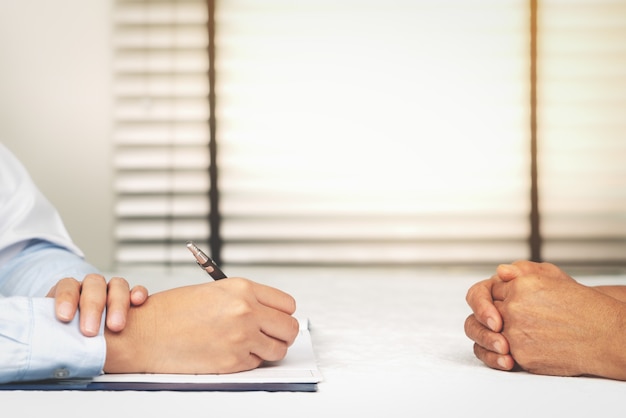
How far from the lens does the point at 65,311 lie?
80cm

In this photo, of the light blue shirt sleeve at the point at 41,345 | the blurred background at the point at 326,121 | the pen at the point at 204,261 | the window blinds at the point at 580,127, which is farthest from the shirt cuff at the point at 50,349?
the window blinds at the point at 580,127

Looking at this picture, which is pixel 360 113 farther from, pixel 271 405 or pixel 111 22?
pixel 271 405

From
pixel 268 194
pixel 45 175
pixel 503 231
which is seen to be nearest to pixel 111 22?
pixel 45 175

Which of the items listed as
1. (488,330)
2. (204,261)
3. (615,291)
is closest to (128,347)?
(204,261)

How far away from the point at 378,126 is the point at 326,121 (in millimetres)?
247

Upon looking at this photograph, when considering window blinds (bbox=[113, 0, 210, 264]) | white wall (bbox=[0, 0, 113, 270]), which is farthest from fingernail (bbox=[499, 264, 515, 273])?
white wall (bbox=[0, 0, 113, 270])

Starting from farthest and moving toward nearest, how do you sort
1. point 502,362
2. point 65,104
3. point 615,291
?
point 65,104 < point 615,291 < point 502,362

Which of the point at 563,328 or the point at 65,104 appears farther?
the point at 65,104

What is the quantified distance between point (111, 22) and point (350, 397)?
3.13 meters

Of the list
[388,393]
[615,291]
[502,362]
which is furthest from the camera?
[615,291]

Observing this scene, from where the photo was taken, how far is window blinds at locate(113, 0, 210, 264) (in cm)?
354

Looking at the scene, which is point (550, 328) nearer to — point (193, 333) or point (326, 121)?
point (193, 333)

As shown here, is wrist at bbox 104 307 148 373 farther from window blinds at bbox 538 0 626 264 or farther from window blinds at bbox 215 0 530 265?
window blinds at bbox 538 0 626 264

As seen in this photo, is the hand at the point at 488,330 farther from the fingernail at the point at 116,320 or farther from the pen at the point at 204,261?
the fingernail at the point at 116,320
